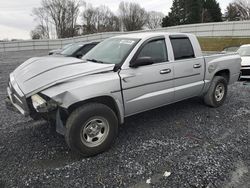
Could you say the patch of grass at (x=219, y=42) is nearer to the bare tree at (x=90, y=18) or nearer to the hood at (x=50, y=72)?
the hood at (x=50, y=72)

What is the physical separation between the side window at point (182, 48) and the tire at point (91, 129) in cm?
198

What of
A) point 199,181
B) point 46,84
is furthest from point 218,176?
point 46,84

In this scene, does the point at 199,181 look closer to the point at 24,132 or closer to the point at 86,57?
the point at 86,57

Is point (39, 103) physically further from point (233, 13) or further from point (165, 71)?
point (233, 13)

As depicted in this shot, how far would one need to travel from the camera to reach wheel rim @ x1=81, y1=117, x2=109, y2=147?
3141mm

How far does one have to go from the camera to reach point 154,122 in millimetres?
4461

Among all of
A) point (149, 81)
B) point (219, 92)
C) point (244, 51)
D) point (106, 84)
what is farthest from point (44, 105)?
point (244, 51)

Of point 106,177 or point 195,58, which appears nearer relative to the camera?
point 106,177

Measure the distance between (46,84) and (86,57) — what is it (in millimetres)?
1368

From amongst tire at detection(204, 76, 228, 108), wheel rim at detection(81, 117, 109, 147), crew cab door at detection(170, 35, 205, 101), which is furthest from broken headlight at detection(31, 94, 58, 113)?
tire at detection(204, 76, 228, 108)

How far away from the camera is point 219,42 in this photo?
23.0 metres

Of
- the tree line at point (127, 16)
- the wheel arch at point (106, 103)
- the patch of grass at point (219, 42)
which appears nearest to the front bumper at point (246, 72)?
the wheel arch at point (106, 103)

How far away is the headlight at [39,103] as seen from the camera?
2867mm

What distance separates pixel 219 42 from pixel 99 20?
4916 centimetres
